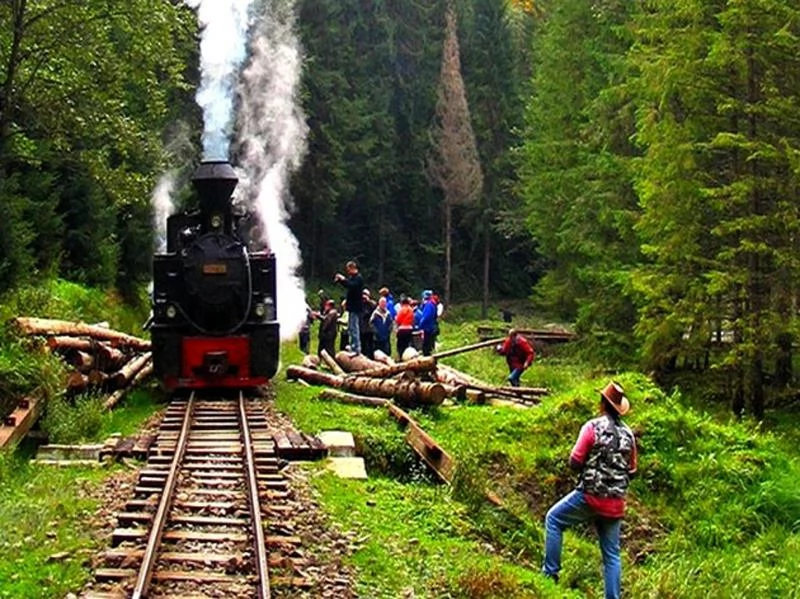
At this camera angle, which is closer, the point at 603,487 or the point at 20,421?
the point at 603,487

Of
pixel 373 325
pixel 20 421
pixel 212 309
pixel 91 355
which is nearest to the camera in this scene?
pixel 20 421

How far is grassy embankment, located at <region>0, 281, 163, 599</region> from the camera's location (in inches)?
289

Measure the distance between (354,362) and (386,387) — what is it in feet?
12.8

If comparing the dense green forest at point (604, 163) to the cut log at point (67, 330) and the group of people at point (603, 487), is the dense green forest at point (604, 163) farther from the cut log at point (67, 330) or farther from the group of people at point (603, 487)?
the group of people at point (603, 487)

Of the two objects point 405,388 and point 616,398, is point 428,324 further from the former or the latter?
point 616,398

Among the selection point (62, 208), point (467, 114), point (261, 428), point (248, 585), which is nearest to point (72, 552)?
point (248, 585)

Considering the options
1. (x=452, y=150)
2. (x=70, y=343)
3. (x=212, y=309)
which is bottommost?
(x=70, y=343)

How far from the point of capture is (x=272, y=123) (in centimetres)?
4303

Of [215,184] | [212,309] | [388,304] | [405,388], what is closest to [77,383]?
[212,309]

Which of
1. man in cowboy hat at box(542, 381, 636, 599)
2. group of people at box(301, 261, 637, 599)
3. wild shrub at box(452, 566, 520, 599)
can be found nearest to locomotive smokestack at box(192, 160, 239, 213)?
group of people at box(301, 261, 637, 599)

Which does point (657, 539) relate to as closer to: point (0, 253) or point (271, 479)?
point (271, 479)

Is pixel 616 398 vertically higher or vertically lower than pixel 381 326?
higher

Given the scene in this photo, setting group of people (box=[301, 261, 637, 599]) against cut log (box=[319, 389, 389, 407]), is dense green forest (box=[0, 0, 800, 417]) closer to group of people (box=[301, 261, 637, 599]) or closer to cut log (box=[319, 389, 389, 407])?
cut log (box=[319, 389, 389, 407])

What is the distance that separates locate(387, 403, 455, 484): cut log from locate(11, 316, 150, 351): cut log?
17.6 ft
